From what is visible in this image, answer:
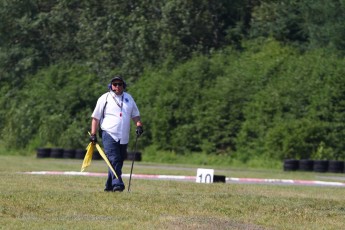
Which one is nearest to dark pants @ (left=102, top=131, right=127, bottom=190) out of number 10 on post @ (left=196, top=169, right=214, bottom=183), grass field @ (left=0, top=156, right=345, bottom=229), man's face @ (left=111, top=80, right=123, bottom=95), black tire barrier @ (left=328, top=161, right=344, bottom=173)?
man's face @ (left=111, top=80, right=123, bottom=95)

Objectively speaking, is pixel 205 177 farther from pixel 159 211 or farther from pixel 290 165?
pixel 290 165

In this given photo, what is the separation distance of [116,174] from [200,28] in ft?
119

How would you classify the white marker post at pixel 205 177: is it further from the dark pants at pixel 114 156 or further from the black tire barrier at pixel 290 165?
the black tire barrier at pixel 290 165

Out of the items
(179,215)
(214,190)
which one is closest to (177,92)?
(214,190)

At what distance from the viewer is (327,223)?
1364cm

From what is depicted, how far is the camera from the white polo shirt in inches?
663

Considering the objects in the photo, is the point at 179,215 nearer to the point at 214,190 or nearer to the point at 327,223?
the point at 327,223

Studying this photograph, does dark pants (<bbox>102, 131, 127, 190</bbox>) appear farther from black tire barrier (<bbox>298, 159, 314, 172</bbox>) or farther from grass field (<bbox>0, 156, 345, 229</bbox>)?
black tire barrier (<bbox>298, 159, 314, 172</bbox>)

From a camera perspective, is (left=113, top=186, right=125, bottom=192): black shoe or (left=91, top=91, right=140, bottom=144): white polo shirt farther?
(left=91, top=91, right=140, bottom=144): white polo shirt

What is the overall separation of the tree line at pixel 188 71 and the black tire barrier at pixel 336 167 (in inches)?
189

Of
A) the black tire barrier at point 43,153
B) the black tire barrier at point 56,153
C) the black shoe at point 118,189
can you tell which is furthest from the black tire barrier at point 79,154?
the black shoe at point 118,189

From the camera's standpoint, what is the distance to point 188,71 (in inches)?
1845

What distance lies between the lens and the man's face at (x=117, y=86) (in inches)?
663

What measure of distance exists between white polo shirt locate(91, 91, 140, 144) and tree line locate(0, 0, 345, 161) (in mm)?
23809
